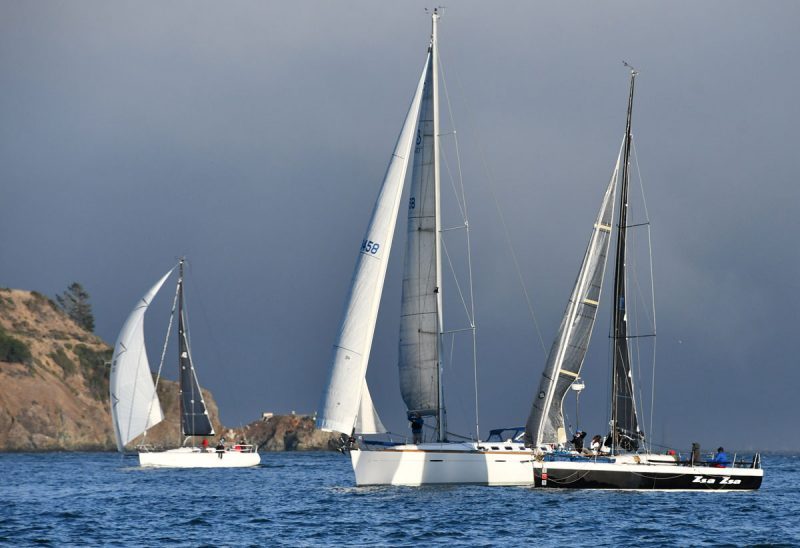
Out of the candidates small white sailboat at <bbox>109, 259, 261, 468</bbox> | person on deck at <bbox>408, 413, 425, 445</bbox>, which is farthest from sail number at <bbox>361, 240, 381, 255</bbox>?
small white sailboat at <bbox>109, 259, 261, 468</bbox>

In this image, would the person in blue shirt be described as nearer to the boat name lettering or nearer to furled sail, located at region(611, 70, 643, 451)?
the boat name lettering

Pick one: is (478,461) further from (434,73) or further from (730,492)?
(434,73)

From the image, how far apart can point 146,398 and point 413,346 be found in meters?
38.0

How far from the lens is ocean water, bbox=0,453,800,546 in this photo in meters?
32.3

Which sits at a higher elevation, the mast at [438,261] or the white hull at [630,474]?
the mast at [438,261]

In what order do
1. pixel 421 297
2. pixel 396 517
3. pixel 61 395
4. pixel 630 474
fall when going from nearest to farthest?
1. pixel 396 517
2. pixel 630 474
3. pixel 421 297
4. pixel 61 395

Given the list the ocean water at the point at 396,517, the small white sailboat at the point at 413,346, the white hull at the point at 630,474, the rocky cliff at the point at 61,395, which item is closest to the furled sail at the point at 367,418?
the small white sailboat at the point at 413,346

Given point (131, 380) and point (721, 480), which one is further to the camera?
point (131, 380)

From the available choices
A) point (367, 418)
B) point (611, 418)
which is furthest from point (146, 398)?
point (611, 418)

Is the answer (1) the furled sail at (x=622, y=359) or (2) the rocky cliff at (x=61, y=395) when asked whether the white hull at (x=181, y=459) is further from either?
(2) the rocky cliff at (x=61, y=395)

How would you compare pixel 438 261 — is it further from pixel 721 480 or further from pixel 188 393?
pixel 188 393

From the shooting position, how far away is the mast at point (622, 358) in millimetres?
44281

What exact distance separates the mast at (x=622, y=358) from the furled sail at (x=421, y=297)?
6.68m

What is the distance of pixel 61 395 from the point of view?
139m
